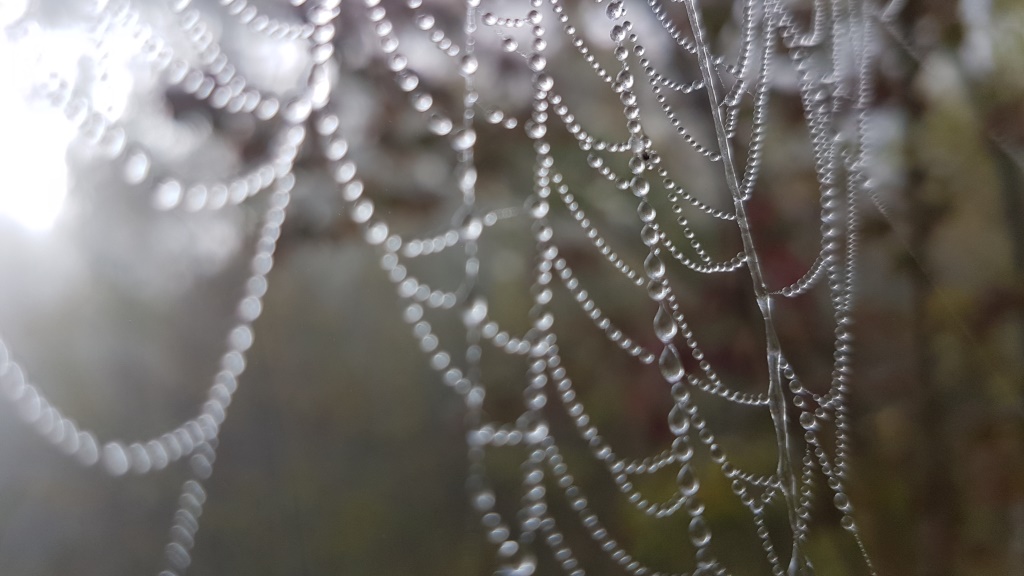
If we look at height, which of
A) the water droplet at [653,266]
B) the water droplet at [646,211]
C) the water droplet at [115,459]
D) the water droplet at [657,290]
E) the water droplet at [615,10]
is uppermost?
the water droplet at [615,10]

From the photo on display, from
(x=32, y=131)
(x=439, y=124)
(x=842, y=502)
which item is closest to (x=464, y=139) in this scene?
(x=439, y=124)

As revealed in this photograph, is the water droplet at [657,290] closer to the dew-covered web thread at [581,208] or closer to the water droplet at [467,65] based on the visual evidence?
the dew-covered web thread at [581,208]

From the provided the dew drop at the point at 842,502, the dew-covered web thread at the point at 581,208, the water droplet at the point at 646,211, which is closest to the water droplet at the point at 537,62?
the dew-covered web thread at the point at 581,208

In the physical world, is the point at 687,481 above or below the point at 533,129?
below

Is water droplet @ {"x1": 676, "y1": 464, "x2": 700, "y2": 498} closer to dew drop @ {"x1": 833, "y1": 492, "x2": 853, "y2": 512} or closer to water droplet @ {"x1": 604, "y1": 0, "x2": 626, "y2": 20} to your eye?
dew drop @ {"x1": 833, "y1": 492, "x2": 853, "y2": 512}

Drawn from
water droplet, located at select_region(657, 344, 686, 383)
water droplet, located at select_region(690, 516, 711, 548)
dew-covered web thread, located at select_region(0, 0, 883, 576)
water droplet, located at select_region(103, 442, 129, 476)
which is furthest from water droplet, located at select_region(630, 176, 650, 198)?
water droplet, located at select_region(103, 442, 129, 476)

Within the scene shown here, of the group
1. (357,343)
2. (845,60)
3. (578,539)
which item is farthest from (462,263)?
(845,60)

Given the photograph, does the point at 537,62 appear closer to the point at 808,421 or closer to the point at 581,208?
the point at 581,208
